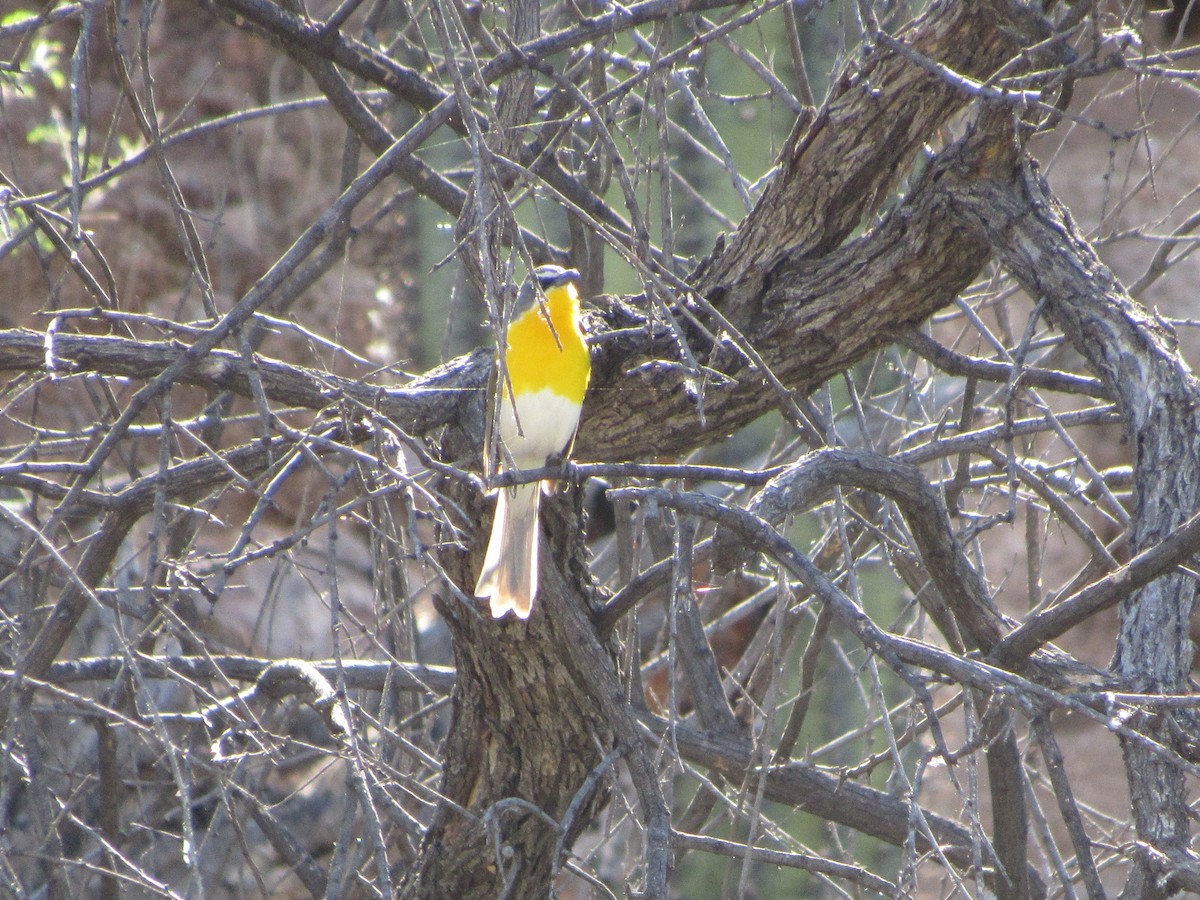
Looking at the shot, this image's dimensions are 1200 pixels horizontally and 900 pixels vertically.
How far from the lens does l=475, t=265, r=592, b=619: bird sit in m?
2.56

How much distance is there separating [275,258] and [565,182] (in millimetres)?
5934

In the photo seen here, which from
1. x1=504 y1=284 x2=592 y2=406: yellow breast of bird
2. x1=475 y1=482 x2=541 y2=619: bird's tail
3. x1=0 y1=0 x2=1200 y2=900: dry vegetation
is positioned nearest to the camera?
x1=0 y1=0 x2=1200 y2=900: dry vegetation

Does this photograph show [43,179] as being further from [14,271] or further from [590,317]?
[590,317]

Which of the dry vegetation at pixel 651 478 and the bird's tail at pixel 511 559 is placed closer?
the dry vegetation at pixel 651 478

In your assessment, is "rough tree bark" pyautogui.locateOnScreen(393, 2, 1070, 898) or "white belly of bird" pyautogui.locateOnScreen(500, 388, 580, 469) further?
"white belly of bird" pyautogui.locateOnScreen(500, 388, 580, 469)

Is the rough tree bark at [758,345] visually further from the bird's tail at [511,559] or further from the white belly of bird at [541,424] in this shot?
the white belly of bird at [541,424]

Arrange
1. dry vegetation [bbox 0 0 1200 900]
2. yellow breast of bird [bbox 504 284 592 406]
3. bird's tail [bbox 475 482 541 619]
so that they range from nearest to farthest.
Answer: dry vegetation [bbox 0 0 1200 900] → bird's tail [bbox 475 482 541 619] → yellow breast of bird [bbox 504 284 592 406]

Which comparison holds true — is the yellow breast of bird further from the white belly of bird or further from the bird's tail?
the bird's tail

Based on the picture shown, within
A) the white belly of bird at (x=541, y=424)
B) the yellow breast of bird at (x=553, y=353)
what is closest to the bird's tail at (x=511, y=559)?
the white belly of bird at (x=541, y=424)

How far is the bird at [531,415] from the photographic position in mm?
2562

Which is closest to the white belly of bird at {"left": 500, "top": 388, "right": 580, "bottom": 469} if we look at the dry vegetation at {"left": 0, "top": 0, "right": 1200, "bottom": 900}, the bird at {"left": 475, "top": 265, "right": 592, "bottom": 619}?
the bird at {"left": 475, "top": 265, "right": 592, "bottom": 619}

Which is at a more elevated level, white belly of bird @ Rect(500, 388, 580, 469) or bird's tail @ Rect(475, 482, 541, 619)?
A: white belly of bird @ Rect(500, 388, 580, 469)

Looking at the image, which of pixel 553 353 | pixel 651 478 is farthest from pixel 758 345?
pixel 651 478

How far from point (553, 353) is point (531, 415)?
0.17 m
